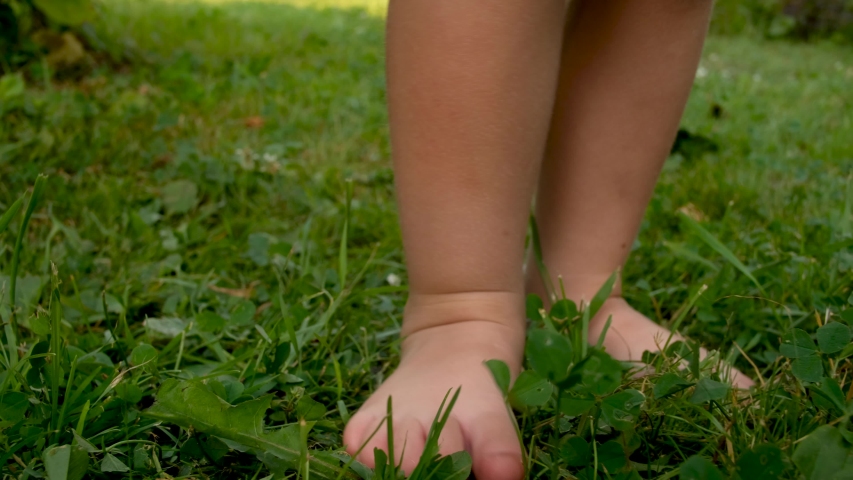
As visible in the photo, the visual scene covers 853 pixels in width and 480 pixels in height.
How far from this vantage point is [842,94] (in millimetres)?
3590

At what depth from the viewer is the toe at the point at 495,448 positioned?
2.29ft

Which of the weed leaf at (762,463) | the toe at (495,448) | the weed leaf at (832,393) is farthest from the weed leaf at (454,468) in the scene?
the weed leaf at (832,393)

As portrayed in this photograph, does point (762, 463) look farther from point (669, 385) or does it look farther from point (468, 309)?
point (468, 309)

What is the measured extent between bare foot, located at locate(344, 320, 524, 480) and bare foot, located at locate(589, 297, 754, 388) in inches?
7.0

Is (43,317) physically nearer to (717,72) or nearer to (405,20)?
(405,20)

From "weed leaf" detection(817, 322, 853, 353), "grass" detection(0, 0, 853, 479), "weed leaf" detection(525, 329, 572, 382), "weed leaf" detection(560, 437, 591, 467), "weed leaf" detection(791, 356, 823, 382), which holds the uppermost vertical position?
"weed leaf" detection(525, 329, 572, 382)

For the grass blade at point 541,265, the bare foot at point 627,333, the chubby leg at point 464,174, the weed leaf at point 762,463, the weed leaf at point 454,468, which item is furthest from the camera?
the grass blade at point 541,265

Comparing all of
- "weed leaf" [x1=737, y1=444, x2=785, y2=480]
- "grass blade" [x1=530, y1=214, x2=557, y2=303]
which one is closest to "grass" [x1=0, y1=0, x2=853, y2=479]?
"weed leaf" [x1=737, y1=444, x2=785, y2=480]

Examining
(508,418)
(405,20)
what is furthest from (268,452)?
(405,20)

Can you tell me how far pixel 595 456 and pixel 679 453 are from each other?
0.13 m

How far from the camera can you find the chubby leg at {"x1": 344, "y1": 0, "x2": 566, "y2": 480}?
824 mm

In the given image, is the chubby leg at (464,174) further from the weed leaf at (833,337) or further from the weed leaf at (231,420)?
the weed leaf at (833,337)

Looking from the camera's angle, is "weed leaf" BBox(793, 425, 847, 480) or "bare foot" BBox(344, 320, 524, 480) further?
"bare foot" BBox(344, 320, 524, 480)

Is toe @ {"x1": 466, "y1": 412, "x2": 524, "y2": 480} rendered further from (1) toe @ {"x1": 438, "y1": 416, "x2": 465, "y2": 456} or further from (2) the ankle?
(2) the ankle
